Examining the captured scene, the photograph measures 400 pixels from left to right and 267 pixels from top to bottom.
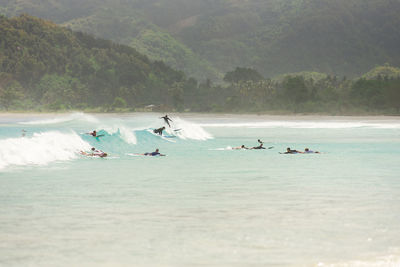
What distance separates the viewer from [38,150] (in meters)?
37.0

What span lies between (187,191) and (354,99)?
156m

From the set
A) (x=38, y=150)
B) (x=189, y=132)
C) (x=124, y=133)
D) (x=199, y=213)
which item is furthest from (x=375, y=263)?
(x=189, y=132)

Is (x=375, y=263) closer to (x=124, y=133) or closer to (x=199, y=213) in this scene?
(x=199, y=213)

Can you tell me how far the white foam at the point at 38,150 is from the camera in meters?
33.8

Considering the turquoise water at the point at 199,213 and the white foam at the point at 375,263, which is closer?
the white foam at the point at 375,263

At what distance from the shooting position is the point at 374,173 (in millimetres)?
28906

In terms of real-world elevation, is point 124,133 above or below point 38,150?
below

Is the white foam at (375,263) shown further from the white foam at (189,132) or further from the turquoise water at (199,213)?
the white foam at (189,132)

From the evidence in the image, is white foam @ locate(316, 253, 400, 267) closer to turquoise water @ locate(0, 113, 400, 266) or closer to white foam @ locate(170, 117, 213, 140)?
turquoise water @ locate(0, 113, 400, 266)

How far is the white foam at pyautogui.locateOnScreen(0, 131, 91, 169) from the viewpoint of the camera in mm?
33781

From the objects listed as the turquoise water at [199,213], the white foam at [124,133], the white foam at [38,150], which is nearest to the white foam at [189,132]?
the white foam at [124,133]

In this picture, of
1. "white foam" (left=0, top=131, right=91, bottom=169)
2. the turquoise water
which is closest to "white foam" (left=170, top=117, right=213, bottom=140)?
"white foam" (left=0, top=131, right=91, bottom=169)

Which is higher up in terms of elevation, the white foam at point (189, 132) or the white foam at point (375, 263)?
the white foam at point (375, 263)

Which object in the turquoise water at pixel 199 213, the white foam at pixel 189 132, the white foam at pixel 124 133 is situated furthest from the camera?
the white foam at pixel 189 132
